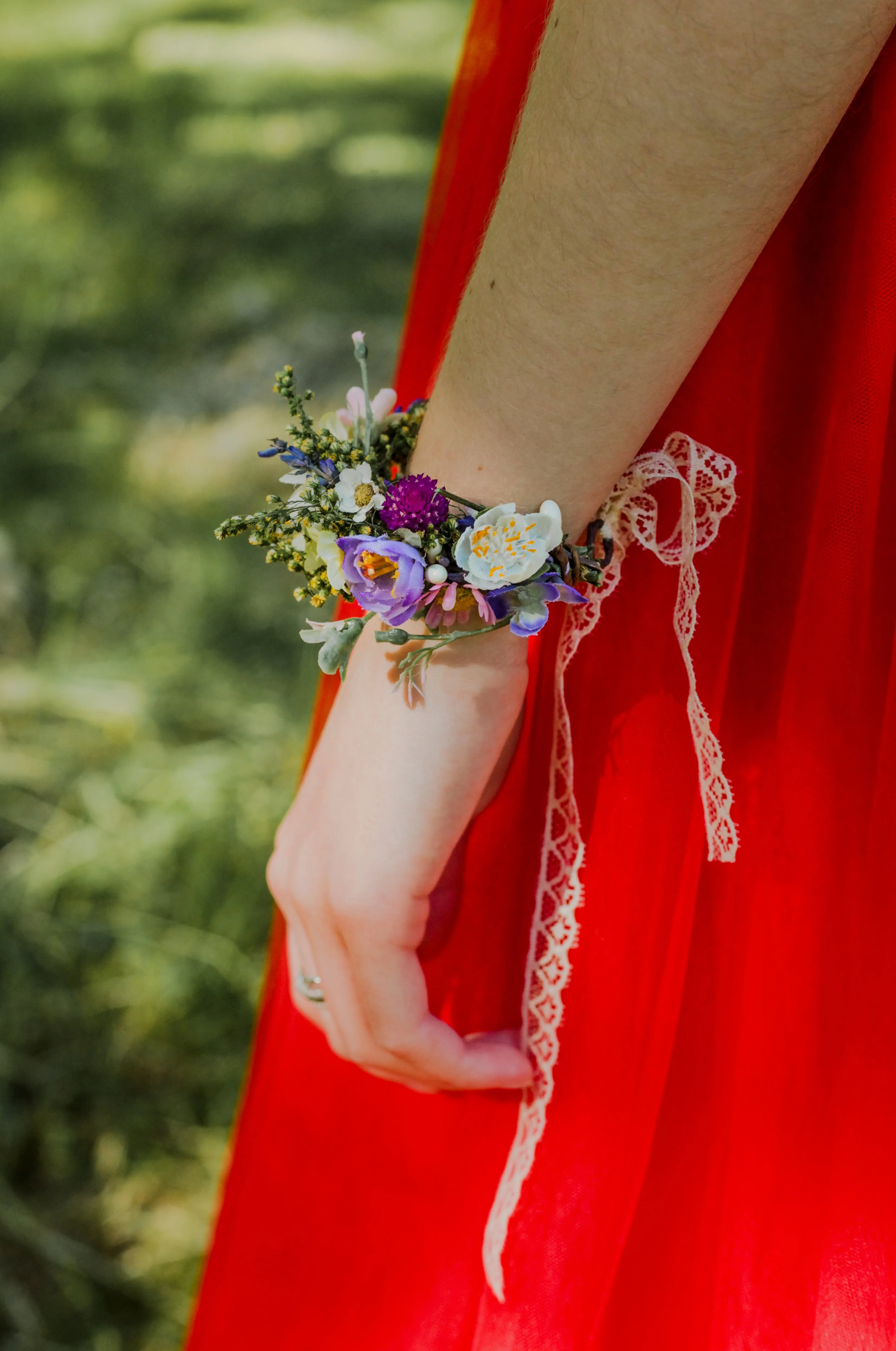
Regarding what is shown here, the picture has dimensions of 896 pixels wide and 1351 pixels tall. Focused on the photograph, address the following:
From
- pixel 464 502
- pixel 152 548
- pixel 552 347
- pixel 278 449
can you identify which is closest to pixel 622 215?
pixel 552 347

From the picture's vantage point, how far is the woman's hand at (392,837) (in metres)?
0.72

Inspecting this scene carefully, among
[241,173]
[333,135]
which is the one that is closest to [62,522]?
[241,173]

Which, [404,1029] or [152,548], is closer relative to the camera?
[404,1029]

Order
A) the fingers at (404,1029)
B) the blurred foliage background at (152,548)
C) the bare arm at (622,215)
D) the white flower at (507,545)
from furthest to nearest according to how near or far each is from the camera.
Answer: the blurred foliage background at (152,548) < the fingers at (404,1029) < the white flower at (507,545) < the bare arm at (622,215)

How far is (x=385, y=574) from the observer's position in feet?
2.33

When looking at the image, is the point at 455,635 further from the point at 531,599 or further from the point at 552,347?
the point at 552,347

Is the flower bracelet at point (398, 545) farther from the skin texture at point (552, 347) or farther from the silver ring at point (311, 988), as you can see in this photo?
the silver ring at point (311, 988)

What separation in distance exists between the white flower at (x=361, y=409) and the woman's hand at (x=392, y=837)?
0.15m

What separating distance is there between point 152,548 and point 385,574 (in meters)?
1.78

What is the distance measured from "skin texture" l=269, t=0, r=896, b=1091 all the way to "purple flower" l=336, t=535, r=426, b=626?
4 cm

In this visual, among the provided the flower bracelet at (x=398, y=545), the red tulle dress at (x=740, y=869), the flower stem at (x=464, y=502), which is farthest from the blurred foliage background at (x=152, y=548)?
the flower stem at (x=464, y=502)

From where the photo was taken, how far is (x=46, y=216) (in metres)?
3.02

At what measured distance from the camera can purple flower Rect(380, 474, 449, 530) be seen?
70cm

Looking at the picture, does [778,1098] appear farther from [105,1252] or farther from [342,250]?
[342,250]
